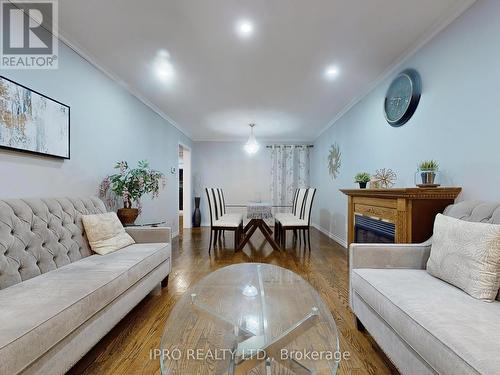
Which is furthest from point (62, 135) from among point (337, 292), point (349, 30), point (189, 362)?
point (337, 292)

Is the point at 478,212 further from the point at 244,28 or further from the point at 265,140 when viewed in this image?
the point at 265,140

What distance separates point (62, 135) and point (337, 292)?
287cm

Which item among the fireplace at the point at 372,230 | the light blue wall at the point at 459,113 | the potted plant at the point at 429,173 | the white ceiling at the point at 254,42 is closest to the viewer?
the light blue wall at the point at 459,113

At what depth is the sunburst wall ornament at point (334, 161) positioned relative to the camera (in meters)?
4.71

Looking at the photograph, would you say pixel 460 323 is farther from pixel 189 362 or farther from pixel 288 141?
pixel 288 141

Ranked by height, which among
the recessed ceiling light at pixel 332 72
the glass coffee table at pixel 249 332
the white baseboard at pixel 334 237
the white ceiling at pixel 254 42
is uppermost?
the recessed ceiling light at pixel 332 72

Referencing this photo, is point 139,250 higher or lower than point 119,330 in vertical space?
higher

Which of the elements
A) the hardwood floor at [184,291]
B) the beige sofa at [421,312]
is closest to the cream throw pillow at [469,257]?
the beige sofa at [421,312]

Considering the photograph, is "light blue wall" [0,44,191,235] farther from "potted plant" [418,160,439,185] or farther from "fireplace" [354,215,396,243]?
"potted plant" [418,160,439,185]

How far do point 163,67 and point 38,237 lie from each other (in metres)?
2.04

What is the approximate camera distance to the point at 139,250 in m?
2.24

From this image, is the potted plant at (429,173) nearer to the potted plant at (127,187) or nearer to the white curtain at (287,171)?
the potted plant at (127,187)

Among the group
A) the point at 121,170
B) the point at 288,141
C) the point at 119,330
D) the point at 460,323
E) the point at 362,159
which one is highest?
the point at 288,141

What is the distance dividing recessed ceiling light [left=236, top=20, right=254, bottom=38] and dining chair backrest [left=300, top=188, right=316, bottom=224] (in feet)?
8.03
